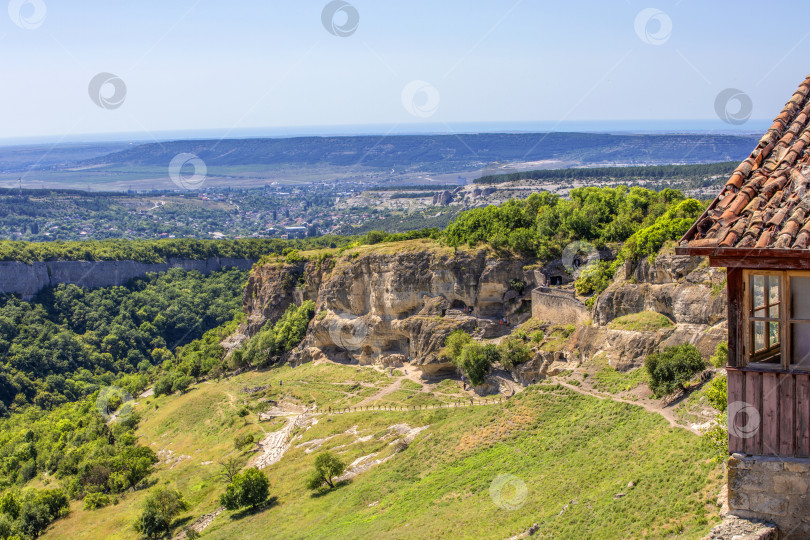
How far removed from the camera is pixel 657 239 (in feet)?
133

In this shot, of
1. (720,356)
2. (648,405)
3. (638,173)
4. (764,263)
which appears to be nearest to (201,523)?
(648,405)

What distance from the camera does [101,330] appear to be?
322 ft

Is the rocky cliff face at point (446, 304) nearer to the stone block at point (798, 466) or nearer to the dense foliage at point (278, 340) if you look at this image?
the dense foliage at point (278, 340)

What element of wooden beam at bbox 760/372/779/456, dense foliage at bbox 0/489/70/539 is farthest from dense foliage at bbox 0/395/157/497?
wooden beam at bbox 760/372/779/456

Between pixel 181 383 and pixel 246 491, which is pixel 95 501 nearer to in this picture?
pixel 246 491

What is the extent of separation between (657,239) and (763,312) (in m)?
31.8

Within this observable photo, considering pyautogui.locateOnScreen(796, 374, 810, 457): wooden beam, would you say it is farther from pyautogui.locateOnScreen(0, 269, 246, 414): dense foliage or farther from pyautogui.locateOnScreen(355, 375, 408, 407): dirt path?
pyautogui.locateOnScreen(0, 269, 246, 414): dense foliage

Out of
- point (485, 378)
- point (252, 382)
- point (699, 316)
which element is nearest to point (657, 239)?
point (699, 316)

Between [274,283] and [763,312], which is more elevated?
[763,312]

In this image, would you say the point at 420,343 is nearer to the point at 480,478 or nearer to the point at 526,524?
the point at 480,478

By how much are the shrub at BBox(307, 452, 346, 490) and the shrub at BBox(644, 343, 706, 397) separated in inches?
687

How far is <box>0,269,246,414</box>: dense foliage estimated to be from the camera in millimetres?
83312

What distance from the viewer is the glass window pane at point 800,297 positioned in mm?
9570

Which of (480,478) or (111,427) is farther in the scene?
(111,427)
